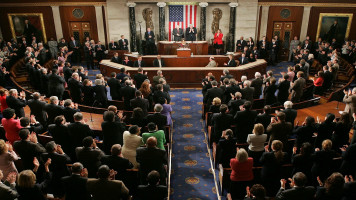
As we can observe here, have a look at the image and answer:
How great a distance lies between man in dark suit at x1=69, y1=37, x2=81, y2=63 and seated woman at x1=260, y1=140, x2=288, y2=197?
11.9 meters

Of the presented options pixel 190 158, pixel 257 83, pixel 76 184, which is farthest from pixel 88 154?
pixel 257 83

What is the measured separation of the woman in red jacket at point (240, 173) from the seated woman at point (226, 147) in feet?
2.02

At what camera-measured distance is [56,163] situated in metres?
3.92

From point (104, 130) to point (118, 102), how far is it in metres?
2.56

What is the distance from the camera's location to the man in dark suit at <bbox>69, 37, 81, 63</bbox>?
13.7 m

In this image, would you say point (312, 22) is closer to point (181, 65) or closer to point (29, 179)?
point (181, 65)

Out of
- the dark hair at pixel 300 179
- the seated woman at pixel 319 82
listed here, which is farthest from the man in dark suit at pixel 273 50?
the dark hair at pixel 300 179

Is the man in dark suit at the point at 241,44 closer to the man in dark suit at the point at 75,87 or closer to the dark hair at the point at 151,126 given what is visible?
the man in dark suit at the point at 75,87

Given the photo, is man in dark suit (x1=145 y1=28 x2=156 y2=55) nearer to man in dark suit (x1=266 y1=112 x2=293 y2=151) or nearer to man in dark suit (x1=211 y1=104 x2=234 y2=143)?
man in dark suit (x1=211 y1=104 x2=234 y2=143)

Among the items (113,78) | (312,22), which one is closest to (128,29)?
(113,78)

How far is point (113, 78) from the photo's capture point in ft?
24.3

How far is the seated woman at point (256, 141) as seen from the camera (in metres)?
4.54

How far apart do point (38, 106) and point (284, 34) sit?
12631 millimetres

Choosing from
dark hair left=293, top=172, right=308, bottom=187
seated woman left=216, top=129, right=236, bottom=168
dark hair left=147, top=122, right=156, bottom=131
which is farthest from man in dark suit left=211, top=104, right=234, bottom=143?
dark hair left=293, top=172, right=308, bottom=187
